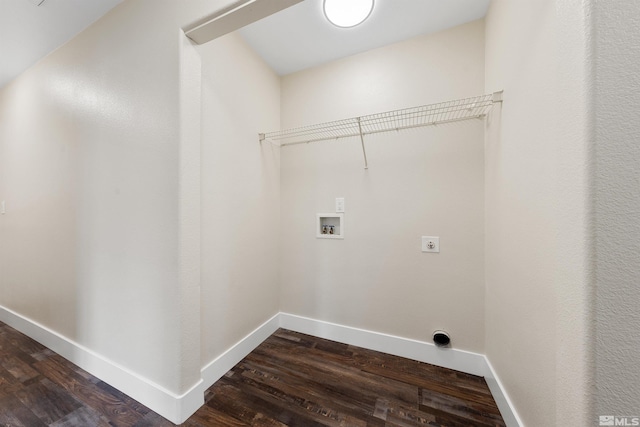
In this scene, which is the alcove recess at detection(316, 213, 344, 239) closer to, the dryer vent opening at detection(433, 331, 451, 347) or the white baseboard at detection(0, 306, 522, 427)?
the white baseboard at detection(0, 306, 522, 427)

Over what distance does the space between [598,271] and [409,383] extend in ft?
4.39

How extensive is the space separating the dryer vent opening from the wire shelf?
1.52 meters

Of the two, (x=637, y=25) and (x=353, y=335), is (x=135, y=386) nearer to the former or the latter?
(x=353, y=335)

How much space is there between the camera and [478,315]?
5.10 ft

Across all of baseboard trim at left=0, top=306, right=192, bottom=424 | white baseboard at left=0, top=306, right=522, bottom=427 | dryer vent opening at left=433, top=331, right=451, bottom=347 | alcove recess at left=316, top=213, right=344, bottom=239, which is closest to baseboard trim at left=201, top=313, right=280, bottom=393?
white baseboard at left=0, top=306, right=522, bottom=427

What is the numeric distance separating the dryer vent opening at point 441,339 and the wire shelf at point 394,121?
1.52m

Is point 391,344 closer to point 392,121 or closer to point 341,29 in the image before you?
point 392,121

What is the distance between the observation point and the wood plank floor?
1200mm

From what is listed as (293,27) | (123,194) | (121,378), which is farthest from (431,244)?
(121,378)

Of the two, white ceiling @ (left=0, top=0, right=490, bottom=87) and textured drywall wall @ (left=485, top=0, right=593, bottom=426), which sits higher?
white ceiling @ (left=0, top=0, right=490, bottom=87)

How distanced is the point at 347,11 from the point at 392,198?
1.30m

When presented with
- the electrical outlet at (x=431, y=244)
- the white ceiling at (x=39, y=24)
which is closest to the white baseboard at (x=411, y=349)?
the electrical outlet at (x=431, y=244)

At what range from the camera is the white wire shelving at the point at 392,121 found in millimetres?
1523

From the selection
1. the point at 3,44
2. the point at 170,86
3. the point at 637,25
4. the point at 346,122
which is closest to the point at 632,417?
the point at 637,25
